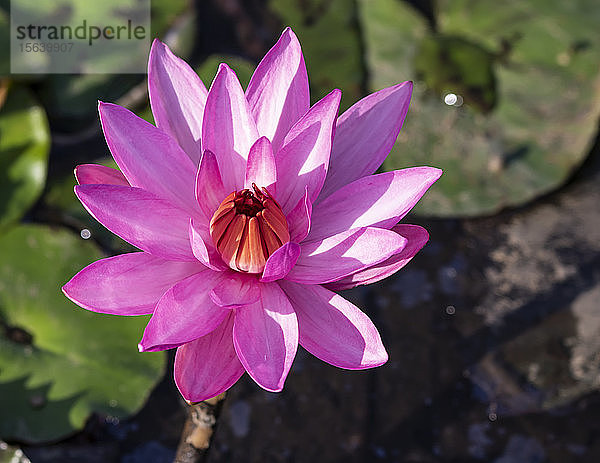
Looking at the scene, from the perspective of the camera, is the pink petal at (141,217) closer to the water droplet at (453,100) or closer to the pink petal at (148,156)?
the pink petal at (148,156)

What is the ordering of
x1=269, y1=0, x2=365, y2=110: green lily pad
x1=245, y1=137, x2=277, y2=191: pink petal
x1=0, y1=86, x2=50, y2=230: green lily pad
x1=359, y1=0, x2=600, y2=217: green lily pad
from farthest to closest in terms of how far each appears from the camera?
x1=269, y1=0, x2=365, y2=110: green lily pad, x1=359, y1=0, x2=600, y2=217: green lily pad, x1=0, y1=86, x2=50, y2=230: green lily pad, x1=245, y1=137, x2=277, y2=191: pink petal

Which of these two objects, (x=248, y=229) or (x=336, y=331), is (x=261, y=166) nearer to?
(x=248, y=229)

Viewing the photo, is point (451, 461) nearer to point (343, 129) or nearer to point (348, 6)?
point (343, 129)

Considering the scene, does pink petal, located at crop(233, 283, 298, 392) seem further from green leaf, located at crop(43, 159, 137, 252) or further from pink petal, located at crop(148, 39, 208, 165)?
green leaf, located at crop(43, 159, 137, 252)

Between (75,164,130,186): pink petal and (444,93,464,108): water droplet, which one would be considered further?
(444,93,464,108): water droplet

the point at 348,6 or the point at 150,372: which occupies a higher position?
the point at 348,6

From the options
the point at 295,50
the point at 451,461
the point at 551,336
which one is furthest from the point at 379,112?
the point at 551,336

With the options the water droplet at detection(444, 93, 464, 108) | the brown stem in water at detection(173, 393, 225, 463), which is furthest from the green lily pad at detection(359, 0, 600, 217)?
the brown stem in water at detection(173, 393, 225, 463)

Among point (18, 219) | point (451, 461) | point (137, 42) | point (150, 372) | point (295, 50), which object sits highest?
point (295, 50)
